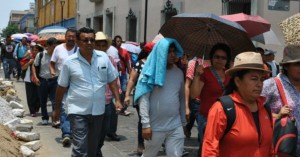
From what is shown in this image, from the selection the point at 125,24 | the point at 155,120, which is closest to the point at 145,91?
the point at 155,120

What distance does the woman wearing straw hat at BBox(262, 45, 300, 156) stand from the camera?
165 inches

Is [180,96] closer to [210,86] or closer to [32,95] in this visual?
[210,86]

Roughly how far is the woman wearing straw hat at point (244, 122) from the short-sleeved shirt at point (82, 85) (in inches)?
94.1

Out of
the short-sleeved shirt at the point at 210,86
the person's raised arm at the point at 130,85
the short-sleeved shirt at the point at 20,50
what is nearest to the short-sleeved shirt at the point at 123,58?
the person's raised arm at the point at 130,85

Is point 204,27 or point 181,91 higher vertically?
point 204,27

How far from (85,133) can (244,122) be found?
2538 millimetres

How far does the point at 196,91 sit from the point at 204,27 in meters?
0.74

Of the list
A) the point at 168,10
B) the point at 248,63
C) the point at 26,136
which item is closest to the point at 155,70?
the point at 248,63

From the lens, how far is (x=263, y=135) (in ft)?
11.3

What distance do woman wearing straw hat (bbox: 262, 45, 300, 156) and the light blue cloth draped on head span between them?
1.23 meters

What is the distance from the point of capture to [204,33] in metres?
5.79

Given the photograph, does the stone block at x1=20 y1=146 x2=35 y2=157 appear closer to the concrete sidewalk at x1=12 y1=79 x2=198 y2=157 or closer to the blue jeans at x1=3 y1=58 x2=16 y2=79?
the concrete sidewalk at x1=12 y1=79 x2=198 y2=157

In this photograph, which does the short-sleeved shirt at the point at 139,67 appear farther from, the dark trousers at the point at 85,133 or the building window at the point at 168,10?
the building window at the point at 168,10

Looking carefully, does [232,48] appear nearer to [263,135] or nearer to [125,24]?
[263,135]
